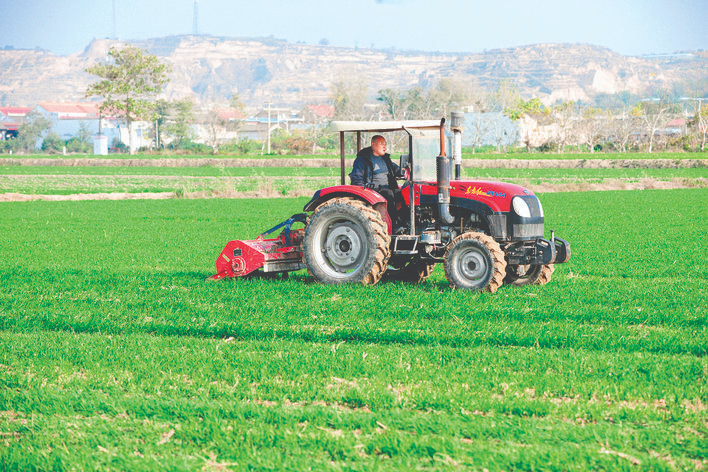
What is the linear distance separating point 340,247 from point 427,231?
132 centimetres

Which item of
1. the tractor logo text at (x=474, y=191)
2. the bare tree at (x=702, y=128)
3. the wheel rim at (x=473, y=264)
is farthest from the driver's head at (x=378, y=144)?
the bare tree at (x=702, y=128)

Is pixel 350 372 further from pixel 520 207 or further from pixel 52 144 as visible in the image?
pixel 52 144

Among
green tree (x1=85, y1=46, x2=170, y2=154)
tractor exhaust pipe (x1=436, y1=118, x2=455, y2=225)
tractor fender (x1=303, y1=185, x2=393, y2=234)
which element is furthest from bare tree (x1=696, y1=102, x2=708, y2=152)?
tractor exhaust pipe (x1=436, y1=118, x2=455, y2=225)

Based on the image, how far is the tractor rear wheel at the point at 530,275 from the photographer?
1086cm

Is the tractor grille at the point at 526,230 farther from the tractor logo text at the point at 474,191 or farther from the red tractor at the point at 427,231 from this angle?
the tractor logo text at the point at 474,191

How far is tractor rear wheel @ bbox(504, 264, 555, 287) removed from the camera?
1086 cm

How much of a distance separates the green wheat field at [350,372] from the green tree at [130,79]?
8462 centimetres

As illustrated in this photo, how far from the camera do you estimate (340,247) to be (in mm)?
11102

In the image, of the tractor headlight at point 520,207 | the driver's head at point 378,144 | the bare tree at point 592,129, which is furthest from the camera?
the bare tree at point 592,129

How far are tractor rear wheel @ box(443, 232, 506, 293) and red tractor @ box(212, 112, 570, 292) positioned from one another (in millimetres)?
13

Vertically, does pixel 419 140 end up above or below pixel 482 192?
above

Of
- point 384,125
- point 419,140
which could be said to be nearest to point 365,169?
point 384,125

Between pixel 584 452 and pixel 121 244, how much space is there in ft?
48.4

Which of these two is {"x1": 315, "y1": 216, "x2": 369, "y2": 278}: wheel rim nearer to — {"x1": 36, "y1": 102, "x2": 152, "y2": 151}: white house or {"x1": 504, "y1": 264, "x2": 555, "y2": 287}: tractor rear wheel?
{"x1": 504, "y1": 264, "x2": 555, "y2": 287}: tractor rear wheel
